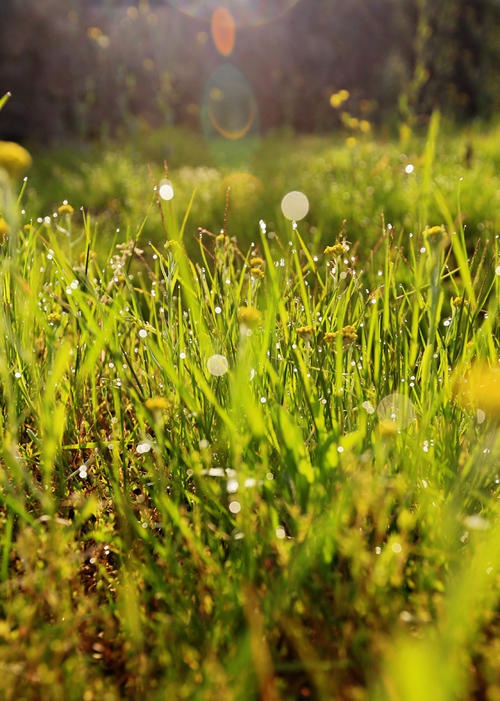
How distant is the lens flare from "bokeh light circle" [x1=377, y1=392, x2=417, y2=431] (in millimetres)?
11049

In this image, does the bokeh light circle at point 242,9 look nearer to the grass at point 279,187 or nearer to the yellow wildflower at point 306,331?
the grass at point 279,187

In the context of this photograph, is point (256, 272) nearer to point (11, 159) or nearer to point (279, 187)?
point (11, 159)

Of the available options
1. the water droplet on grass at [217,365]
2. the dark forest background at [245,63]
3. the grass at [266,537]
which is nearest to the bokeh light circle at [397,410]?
the grass at [266,537]

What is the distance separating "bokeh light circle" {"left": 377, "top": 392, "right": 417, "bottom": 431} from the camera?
3.92 ft

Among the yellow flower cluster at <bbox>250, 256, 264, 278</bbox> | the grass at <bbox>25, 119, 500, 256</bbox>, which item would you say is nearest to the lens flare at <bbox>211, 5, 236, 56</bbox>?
the grass at <bbox>25, 119, 500, 256</bbox>

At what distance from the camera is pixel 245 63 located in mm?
11188

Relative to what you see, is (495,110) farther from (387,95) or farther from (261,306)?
(261,306)

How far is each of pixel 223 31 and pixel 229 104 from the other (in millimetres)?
1251

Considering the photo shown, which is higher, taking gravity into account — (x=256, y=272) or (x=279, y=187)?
(x=279, y=187)

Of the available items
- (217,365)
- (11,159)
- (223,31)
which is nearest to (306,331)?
(217,365)

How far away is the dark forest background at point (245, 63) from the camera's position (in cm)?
747

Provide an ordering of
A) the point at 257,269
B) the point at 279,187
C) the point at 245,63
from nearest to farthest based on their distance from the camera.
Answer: the point at 257,269
the point at 279,187
the point at 245,63

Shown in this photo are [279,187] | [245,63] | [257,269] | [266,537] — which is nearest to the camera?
[266,537]

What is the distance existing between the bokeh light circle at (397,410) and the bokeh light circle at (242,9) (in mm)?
10871
